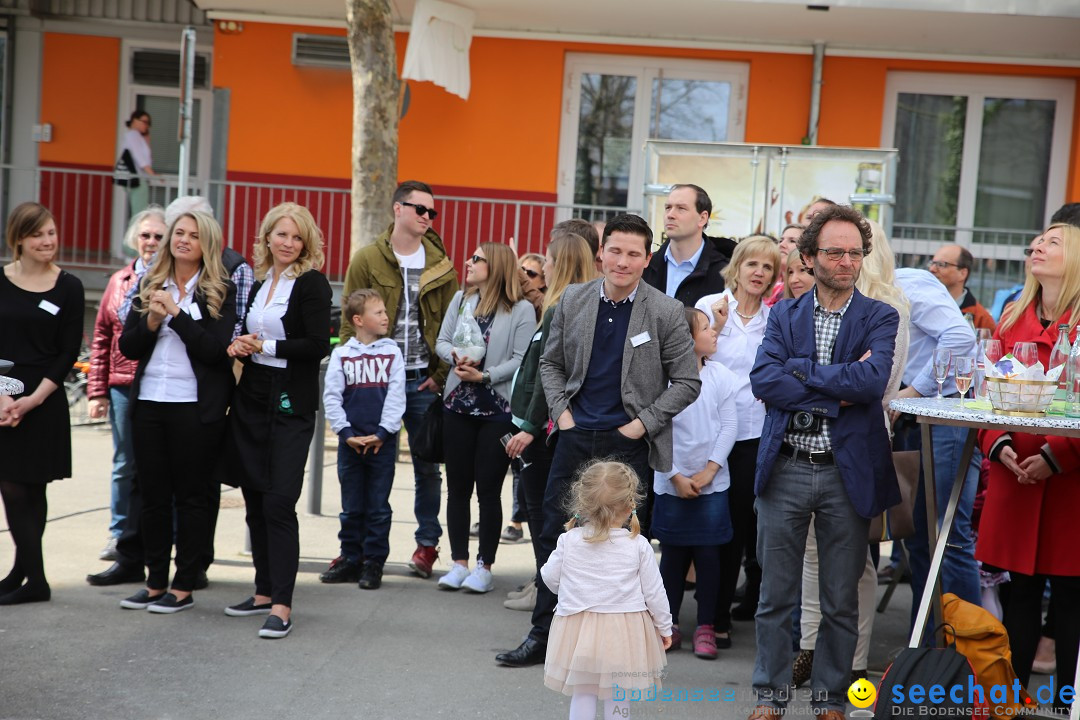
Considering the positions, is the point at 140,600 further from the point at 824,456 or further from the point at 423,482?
the point at 824,456

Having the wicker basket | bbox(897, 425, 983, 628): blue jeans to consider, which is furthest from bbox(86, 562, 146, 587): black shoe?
the wicker basket

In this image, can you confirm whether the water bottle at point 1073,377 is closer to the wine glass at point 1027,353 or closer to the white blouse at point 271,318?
the wine glass at point 1027,353

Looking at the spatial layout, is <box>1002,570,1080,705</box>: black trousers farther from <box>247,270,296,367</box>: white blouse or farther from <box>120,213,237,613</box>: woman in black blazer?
<box>120,213,237,613</box>: woman in black blazer

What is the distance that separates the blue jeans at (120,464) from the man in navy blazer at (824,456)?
3.71 meters

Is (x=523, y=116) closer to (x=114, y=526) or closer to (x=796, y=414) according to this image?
(x=114, y=526)

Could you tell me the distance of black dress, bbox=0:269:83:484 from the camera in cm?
544

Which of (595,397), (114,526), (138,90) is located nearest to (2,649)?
(114,526)

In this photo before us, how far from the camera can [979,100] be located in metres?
14.0

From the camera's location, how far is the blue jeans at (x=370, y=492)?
611 cm

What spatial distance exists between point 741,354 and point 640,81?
9404mm

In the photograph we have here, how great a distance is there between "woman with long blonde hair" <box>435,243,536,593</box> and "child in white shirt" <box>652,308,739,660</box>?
1097 millimetres

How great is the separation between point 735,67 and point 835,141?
1.57 metres

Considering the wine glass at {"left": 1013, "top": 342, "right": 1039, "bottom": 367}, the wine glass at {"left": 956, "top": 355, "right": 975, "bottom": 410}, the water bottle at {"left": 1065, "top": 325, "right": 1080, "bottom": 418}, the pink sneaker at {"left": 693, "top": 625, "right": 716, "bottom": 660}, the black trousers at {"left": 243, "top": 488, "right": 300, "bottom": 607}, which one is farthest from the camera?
the black trousers at {"left": 243, "top": 488, "right": 300, "bottom": 607}

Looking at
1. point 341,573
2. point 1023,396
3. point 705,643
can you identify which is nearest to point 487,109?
point 341,573
